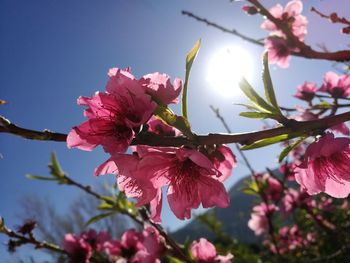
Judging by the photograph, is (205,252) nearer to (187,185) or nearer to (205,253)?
(205,253)

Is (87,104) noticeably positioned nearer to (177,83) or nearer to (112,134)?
(112,134)

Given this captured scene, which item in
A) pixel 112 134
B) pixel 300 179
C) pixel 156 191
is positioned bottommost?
pixel 300 179

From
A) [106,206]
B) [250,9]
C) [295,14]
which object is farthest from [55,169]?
[295,14]

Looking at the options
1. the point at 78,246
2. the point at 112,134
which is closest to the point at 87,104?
the point at 112,134

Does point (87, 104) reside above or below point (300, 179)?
above

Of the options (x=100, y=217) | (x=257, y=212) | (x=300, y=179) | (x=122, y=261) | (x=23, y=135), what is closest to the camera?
(x=23, y=135)

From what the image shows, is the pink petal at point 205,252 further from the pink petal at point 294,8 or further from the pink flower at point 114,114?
the pink petal at point 294,8
